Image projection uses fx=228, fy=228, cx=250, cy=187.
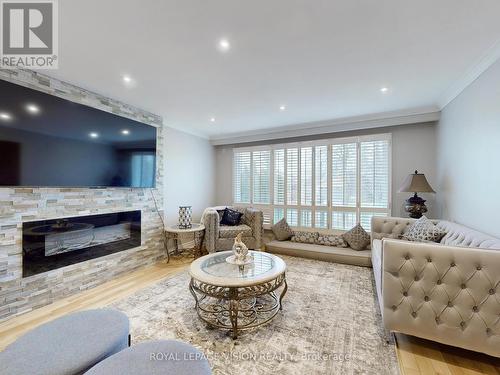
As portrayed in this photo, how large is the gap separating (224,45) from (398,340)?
304 centimetres

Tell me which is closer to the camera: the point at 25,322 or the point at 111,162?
the point at 25,322

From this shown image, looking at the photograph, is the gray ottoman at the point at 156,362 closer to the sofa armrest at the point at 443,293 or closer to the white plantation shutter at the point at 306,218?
the sofa armrest at the point at 443,293

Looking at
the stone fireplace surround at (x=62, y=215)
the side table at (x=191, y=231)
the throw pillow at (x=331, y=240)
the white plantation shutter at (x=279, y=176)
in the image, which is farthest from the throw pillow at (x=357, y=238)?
the stone fireplace surround at (x=62, y=215)

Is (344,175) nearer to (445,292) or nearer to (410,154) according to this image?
(410,154)

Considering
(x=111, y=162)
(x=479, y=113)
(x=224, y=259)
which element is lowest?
(x=224, y=259)

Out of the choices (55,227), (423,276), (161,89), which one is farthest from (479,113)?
(55,227)

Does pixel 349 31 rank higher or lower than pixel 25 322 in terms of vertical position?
higher

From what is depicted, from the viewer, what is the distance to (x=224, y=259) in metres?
2.81

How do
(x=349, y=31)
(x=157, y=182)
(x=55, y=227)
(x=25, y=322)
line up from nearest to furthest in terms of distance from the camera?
(x=349, y=31)
(x=25, y=322)
(x=55, y=227)
(x=157, y=182)

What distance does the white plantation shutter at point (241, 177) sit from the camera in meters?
5.61

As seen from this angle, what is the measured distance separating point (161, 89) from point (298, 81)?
1.80 m

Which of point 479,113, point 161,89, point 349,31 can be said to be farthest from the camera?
point 161,89

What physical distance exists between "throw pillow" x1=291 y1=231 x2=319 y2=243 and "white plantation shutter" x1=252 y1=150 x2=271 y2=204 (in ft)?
3.38

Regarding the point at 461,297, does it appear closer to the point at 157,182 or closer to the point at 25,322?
the point at 25,322
